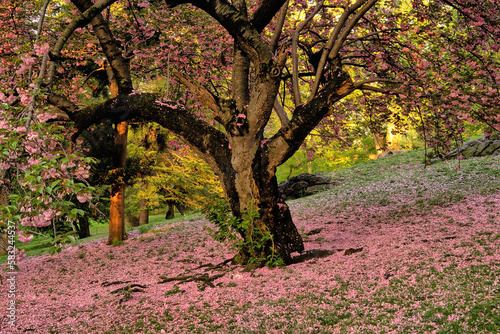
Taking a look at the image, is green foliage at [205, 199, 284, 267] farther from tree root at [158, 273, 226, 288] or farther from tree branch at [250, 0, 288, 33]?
→ tree branch at [250, 0, 288, 33]

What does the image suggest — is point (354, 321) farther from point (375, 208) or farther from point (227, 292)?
point (375, 208)

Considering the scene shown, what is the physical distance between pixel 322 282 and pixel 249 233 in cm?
172

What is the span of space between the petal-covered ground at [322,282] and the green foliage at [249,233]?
13.1 inches

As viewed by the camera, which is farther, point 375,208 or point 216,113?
point 375,208

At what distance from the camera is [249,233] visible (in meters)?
6.50

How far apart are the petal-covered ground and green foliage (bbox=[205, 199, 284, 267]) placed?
1.09 ft

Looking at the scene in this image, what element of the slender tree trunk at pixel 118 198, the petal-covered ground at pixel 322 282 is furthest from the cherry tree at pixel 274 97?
the slender tree trunk at pixel 118 198

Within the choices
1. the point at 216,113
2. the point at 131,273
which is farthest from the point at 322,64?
the point at 131,273

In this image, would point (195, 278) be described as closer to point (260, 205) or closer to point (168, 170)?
point (260, 205)

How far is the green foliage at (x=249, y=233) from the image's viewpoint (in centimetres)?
626

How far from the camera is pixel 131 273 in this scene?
8320mm

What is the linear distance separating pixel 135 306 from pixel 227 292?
1527mm

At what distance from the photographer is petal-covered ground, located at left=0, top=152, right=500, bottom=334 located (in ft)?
13.2

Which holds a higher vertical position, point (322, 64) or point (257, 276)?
point (322, 64)
